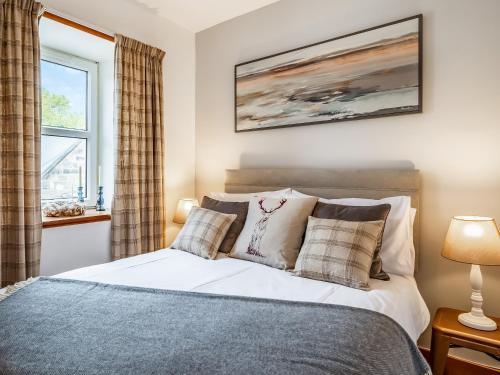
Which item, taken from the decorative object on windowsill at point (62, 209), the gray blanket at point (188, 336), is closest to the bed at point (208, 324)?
the gray blanket at point (188, 336)

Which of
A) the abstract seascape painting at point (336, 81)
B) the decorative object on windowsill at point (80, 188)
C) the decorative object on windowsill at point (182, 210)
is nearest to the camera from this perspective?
the abstract seascape painting at point (336, 81)

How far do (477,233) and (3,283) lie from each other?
271 centimetres

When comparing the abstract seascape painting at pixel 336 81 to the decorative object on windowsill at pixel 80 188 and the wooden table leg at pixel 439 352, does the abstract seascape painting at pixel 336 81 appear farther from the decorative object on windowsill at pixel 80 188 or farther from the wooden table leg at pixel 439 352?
the decorative object on windowsill at pixel 80 188

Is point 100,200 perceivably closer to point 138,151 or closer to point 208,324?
point 138,151

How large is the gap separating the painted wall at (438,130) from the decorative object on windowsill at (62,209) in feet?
5.53

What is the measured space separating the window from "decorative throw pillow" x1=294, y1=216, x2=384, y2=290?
2085mm

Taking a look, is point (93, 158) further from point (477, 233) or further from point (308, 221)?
point (477, 233)

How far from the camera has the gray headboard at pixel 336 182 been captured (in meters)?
2.06

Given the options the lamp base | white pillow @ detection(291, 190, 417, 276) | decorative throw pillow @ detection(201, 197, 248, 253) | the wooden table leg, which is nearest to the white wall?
decorative throw pillow @ detection(201, 197, 248, 253)

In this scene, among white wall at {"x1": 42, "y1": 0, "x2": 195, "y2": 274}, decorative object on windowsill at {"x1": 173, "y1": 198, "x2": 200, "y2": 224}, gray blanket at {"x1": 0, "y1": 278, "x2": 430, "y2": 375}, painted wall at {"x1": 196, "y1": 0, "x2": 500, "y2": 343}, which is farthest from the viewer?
decorative object on windowsill at {"x1": 173, "y1": 198, "x2": 200, "y2": 224}

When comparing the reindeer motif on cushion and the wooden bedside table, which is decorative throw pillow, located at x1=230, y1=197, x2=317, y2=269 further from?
the wooden bedside table

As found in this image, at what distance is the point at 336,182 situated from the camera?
7.64 feet

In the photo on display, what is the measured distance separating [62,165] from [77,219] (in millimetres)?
587

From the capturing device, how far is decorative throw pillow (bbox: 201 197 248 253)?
87.0 inches
